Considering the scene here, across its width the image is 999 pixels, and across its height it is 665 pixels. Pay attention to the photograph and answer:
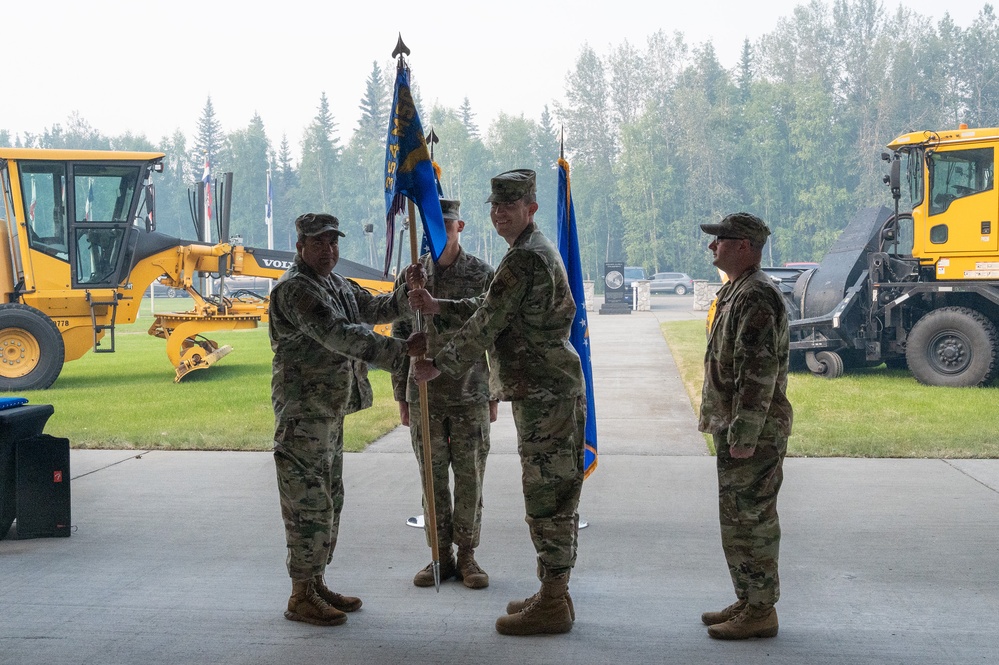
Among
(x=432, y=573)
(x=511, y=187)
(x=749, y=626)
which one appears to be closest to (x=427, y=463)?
(x=432, y=573)

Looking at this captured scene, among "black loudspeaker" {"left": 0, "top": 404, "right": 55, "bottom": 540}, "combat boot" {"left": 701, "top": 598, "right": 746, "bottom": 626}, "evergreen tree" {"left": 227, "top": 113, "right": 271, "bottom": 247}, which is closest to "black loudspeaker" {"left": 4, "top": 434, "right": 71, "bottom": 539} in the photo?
"black loudspeaker" {"left": 0, "top": 404, "right": 55, "bottom": 540}

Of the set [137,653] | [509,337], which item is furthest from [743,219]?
[137,653]

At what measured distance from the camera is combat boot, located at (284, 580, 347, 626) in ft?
14.5

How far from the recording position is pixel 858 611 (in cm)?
452

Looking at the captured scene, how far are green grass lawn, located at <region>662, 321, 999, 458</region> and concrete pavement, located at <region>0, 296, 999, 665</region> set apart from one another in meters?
0.63

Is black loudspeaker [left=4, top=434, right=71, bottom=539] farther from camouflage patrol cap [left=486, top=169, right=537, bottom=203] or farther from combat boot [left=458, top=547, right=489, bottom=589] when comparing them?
camouflage patrol cap [left=486, top=169, right=537, bottom=203]

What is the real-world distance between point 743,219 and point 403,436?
19.3ft

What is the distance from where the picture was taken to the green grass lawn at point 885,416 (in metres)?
8.55

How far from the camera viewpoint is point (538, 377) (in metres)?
4.36

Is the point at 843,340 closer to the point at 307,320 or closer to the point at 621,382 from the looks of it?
the point at 621,382

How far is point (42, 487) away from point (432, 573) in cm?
254

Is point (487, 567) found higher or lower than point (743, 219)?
lower

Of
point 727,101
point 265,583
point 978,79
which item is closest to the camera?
point 265,583

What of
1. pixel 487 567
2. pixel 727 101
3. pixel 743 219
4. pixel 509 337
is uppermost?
pixel 727 101
